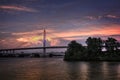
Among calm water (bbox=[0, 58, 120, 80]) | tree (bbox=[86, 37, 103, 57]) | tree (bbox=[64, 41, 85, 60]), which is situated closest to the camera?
calm water (bbox=[0, 58, 120, 80])

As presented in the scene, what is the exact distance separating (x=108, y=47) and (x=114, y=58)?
299 inches

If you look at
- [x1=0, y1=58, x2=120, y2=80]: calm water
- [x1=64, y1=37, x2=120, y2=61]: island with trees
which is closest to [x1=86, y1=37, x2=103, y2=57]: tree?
[x1=64, y1=37, x2=120, y2=61]: island with trees

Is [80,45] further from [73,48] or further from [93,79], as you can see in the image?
[93,79]

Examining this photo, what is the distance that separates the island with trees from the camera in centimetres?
12425

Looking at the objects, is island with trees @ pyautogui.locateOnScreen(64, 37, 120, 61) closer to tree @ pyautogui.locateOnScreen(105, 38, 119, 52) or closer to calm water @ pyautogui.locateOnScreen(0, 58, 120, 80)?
tree @ pyautogui.locateOnScreen(105, 38, 119, 52)

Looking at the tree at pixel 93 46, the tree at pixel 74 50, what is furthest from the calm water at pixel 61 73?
the tree at pixel 74 50

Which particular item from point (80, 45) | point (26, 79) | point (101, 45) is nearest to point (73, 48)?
point (80, 45)

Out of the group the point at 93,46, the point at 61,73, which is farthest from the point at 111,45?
the point at 61,73

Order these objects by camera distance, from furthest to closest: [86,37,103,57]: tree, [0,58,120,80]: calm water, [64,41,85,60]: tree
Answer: [64,41,85,60]: tree → [86,37,103,57]: tree → [0,58,120,80]: calm water

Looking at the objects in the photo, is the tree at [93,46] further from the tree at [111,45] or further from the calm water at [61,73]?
the calm water at [61,73]

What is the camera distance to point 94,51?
124 metres

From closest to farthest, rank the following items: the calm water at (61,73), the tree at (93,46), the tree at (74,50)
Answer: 1. the calm water at (61,73)
2. the tree at (93,46)
3. the tree at (74,50)

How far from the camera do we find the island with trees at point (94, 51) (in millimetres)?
124250

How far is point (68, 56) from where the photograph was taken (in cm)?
13362
